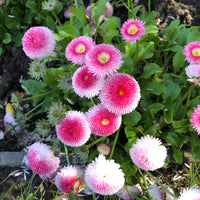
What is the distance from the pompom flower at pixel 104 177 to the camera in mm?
1434

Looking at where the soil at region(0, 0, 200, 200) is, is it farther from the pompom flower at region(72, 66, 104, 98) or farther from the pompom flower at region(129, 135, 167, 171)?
the pompom flower at region(129, 135, 167, 171)

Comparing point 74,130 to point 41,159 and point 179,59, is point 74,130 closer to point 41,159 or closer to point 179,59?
point 41,159

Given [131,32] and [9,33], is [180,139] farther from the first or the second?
[9,33]

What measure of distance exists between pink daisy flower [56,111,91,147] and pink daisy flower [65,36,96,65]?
35cm

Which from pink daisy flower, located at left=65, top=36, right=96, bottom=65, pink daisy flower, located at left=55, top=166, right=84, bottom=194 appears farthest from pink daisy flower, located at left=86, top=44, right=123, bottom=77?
pink daisy flower, located at left=55, top=166, right=84, bottom=194

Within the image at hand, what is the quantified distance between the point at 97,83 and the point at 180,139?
812 millimetres

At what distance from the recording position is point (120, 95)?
145 centimetres

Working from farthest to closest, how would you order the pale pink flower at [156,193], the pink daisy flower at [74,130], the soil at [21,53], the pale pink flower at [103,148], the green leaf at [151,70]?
the soil at [21,53] → the green leaf at [151,70] → the pale pink flower at [156,193] → the pale pink flower at [103,148] → the pink daisy flower at [74,130]

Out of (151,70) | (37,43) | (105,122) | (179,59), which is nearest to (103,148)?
(105,122)

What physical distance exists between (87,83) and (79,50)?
243 millimetres

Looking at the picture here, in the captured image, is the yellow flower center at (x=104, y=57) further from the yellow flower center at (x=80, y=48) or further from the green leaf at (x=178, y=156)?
the green leaf at (x=178, y=156)

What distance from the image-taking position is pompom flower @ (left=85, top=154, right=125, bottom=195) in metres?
1.43

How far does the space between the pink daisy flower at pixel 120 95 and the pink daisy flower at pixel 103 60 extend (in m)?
0.08

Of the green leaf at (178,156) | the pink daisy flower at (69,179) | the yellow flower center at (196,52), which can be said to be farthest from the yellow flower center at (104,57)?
the green leaf at (178,156)
